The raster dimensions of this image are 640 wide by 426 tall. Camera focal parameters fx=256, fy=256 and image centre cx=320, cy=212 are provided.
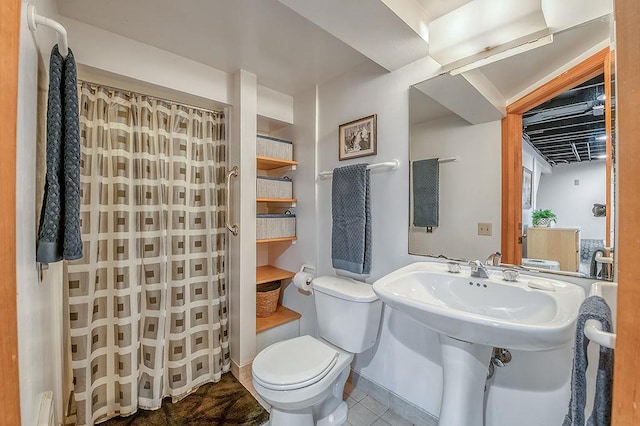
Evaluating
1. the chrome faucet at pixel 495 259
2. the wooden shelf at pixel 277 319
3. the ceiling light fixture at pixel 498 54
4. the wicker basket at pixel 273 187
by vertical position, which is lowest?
the wooden shelf at pixel 277 319

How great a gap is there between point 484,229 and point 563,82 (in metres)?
0.70

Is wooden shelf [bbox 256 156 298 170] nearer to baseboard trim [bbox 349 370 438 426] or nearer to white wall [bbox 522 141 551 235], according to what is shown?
white wall [bbox 522 141 551 235]

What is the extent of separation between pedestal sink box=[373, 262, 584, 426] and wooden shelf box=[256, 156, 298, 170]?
1311mm

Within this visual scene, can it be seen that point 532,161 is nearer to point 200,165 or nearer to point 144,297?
point 200,165

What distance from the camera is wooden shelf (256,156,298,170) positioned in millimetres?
2041

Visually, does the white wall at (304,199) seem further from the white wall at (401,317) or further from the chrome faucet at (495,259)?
the chrome faucet at (495,259)

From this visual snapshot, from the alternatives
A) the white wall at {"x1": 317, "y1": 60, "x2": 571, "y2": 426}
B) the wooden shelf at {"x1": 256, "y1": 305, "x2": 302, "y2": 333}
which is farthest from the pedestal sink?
the wooden shelf at {"x1": 256, "y1": 305, "x2": 302, "y2": 333}

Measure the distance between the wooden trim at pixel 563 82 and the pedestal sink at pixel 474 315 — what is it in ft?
2.59

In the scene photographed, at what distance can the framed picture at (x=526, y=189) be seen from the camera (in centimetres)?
117

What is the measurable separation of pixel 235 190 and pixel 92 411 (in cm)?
150

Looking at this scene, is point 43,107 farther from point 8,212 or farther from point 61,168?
point 8,212

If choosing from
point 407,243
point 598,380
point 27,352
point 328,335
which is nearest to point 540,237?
point 407,243

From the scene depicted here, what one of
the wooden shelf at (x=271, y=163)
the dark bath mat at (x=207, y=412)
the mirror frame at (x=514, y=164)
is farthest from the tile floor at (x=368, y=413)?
the wooden shelf at (x=271, y=163)

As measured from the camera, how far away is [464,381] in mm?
1023
